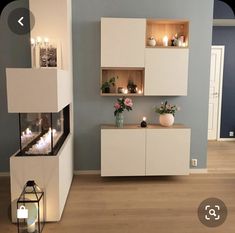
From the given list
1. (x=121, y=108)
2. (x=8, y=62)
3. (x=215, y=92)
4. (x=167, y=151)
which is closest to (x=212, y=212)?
(x=167, y=151)

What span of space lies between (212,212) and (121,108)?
1.71 meters

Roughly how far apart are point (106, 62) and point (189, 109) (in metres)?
1.46

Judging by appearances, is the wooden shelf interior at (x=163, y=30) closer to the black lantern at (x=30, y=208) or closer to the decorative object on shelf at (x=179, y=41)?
the decorative object on shelf at (x=179, y=41)

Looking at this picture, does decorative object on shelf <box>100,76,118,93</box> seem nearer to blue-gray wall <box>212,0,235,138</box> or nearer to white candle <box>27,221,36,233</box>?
white candle <box>27,221,36,233</box>

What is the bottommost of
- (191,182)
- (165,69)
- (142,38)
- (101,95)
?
(191,182)

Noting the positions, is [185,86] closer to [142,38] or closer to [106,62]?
[142,38]

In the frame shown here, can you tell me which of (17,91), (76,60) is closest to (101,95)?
(76,60)

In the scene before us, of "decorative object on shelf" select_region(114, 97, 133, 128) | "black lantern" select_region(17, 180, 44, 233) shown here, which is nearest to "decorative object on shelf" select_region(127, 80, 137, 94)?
"decorative object on shelf" select_region(114, 97, 133, 128)

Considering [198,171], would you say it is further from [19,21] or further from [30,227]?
[19,21]

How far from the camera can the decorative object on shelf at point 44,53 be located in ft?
11.1

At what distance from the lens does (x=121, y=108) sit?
12.3 ft

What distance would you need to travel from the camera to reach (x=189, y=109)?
414cm

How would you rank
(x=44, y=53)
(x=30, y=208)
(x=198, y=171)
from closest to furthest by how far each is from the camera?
(x=30, y=208)
(x=44, y=53)
(x=198, y=171)

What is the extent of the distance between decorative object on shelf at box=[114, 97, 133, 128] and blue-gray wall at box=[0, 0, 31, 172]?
1436mm
